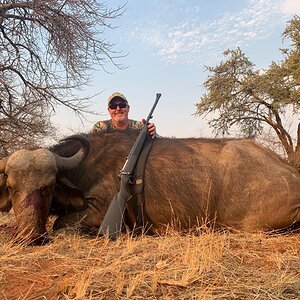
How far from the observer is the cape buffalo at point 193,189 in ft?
14.5

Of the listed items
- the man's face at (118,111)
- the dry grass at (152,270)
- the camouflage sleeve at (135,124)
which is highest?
the man's face at (118,111)

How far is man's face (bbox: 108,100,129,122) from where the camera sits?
20.5ft

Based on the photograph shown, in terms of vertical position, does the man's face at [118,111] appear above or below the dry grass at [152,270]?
above

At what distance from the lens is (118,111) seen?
6.30 m

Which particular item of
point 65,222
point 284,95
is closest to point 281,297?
point 65,222

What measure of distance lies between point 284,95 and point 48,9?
12.6m

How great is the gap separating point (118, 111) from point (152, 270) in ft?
12.9

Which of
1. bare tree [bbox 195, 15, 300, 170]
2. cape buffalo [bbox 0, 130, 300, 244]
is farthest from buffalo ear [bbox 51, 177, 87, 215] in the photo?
bare tree [bbox 195, 15, 300, 170]

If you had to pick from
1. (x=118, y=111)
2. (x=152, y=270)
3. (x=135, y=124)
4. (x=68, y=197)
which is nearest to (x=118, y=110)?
(x=118, y=111)

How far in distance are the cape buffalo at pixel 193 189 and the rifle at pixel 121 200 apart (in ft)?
0.78

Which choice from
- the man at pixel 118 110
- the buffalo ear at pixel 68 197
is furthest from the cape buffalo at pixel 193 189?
the man at pixel 118 110

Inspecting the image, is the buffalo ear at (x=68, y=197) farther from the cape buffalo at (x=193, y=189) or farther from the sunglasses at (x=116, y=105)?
the sunglasses at (x=116, y=105)

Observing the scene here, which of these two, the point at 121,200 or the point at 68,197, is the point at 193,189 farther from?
the point at 68,197

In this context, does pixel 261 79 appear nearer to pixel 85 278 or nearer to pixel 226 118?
pixel 226 118
